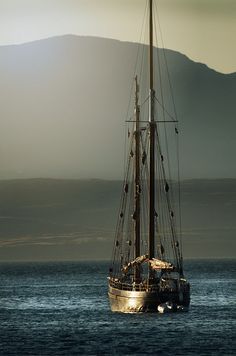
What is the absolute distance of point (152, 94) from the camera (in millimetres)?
174250

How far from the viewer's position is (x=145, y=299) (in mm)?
161625

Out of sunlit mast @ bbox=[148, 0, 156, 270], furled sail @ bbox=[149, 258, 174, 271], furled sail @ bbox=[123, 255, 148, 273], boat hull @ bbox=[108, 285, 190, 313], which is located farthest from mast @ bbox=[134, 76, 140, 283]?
boat hull @ bbox=[108, 285, 190, 313]

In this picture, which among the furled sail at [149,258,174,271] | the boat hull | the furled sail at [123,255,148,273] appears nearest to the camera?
the boat hull

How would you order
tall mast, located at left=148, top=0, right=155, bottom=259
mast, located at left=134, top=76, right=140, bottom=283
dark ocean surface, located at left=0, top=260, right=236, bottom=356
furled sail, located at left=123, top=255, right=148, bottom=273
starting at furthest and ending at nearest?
1. mast, located at left=134, top=76, right=140, bottom=283
2. furled sail, located at left=123, top=255, right=148, bottom=273
3. tall mast, located at left=148, top=0, right=155, bottom=259
4. dark ocean surface, located at left=0, top=260, right=236, bottom=356

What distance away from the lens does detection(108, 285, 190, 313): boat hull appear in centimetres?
16162

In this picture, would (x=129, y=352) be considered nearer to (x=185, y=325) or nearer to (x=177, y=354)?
(x=177, y=354)

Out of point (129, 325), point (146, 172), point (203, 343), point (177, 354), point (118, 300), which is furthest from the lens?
point (146, 172)

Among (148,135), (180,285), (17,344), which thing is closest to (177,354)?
(17,344)

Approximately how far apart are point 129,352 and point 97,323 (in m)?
30.6

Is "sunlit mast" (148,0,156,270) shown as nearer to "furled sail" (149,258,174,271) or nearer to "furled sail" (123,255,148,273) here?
"furled sail" (123,255,148,273)

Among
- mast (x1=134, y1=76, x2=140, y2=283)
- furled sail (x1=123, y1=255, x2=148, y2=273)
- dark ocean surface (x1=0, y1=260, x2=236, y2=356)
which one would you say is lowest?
dark ocean surface (x1=0, y1=260, x2=236, y2=356)

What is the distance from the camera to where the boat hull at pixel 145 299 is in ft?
530

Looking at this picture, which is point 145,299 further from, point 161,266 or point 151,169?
point 151,169

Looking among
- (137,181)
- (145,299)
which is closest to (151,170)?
(137,181)
